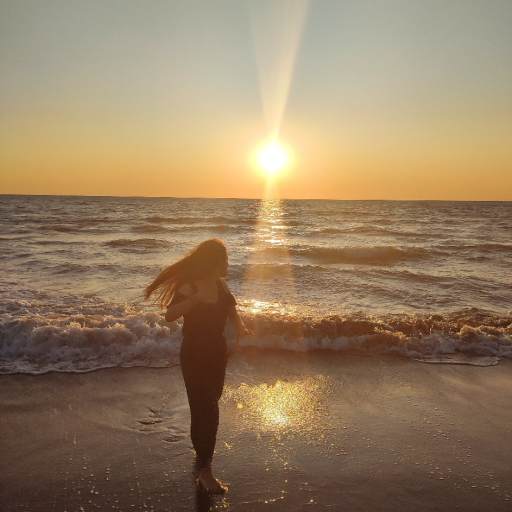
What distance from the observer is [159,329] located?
7168 millimetres

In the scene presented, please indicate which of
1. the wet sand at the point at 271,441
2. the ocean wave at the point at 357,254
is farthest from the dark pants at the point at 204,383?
the ocean wave at the point at 357,254

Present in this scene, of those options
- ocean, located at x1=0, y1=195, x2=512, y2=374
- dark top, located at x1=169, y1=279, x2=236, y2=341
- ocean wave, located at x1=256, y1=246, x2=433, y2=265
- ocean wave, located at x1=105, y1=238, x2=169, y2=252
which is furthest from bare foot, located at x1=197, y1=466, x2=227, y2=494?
ocean wave, located at x1=105, y1=238, x2=169, y2=252

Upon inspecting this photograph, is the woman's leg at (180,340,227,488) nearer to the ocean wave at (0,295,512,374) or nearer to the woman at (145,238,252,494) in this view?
the woman at (145,238,252,494)

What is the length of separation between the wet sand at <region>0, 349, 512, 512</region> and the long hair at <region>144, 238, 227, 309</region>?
67.1 inches

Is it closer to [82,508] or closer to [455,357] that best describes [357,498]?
[82,508]

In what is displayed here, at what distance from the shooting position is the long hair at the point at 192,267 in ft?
10.9

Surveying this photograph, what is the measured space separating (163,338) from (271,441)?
336cm

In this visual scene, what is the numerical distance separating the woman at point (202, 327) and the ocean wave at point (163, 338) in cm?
298

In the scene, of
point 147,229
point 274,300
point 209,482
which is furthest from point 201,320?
point 147,229

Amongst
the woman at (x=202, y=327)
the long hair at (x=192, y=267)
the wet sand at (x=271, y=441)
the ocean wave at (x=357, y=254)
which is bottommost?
the wet sand at (x=271, y=441)

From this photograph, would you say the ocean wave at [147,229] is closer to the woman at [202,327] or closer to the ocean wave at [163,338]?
the ocean wave at [163,338]

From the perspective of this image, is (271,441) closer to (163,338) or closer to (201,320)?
(201,320)

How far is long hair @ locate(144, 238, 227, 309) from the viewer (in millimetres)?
3322

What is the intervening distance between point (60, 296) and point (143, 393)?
6.07 m
